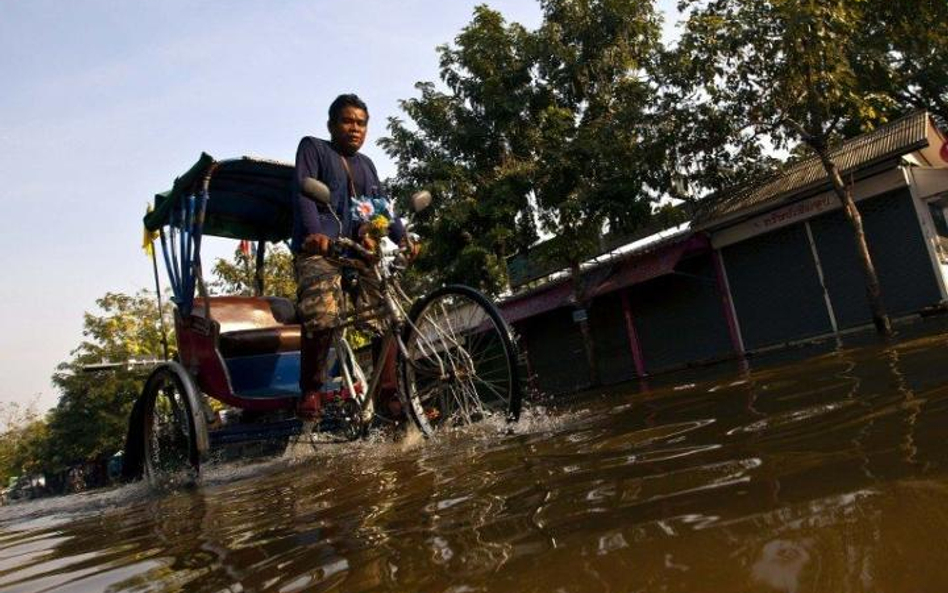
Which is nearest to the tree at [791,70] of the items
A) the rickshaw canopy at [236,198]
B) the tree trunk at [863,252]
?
the tree trunk at [863,252]

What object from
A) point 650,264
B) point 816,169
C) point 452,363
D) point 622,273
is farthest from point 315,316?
point 816,169

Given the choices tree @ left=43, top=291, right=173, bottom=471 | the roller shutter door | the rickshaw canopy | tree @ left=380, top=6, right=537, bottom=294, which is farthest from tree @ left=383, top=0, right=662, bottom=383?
tree @ left=43, top=291, right=173, bottom=471

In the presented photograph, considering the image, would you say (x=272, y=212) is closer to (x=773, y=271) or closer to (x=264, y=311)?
(x=264, y=311)


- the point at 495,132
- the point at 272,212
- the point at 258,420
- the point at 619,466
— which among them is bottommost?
the point at 619,466

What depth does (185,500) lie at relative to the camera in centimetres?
344

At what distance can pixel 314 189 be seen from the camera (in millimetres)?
3686

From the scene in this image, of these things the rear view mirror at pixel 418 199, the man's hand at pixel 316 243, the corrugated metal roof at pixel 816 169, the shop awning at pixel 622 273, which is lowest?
the man's hand at pixel 316 243

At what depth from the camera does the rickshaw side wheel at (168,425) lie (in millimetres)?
4277

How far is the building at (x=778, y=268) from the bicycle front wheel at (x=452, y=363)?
1149cm

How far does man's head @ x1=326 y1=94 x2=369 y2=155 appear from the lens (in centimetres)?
424

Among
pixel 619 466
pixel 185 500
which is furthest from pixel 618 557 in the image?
pixel 185 500

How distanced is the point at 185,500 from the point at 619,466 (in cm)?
255

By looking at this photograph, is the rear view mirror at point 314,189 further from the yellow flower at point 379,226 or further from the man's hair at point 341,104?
the man's hair at point 341,104

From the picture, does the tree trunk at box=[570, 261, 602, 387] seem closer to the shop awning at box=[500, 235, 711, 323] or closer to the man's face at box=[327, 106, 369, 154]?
the shop awning at box=[500, 235, 711, 323]
